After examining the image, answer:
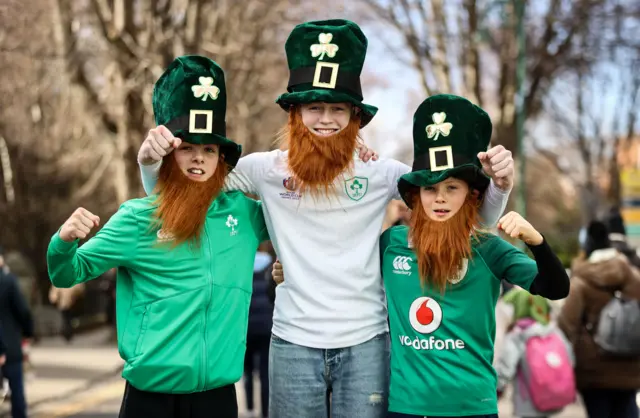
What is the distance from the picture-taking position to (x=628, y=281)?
6.98m

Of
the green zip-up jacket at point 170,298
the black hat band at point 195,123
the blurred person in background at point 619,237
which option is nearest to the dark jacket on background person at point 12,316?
the blurred person in background at point 619,237

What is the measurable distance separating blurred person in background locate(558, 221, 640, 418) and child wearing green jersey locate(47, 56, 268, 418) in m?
3.27

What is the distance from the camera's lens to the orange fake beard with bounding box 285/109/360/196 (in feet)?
14.8

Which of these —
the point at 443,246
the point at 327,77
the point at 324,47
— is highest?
the point at 324,47

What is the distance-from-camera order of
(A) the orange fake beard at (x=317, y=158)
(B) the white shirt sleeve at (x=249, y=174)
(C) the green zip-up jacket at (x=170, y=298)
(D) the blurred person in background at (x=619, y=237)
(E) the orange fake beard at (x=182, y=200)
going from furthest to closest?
(D) the blurred person in background at (x=619, y=237) < (B) the white shirt sleeve at (x=249, y=174) < (A) the orange fake beard at (x=317, y=158) < (E) the orange fake beard at (x=182, y=200) < (C) the green zip-up jacket at (x=170, y=298)

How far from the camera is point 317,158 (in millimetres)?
4516

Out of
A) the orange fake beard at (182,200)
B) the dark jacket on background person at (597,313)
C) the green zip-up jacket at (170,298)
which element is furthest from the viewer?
the dark jacket on background person at (597,313)

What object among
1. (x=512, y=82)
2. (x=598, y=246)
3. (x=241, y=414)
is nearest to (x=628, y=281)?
(x=598, y=246)

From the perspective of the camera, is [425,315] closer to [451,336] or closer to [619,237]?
[451,336]

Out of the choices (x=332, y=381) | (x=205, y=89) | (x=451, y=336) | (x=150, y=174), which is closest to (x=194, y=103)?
(x=205, y=89)

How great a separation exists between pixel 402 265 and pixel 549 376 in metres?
3.29

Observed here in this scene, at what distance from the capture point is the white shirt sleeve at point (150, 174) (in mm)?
4395

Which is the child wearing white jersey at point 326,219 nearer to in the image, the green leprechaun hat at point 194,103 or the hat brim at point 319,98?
the hat brim at point 319,98

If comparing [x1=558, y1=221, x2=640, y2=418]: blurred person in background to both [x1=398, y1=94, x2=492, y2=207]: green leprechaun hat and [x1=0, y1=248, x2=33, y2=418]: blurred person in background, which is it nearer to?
[x1=398, y1=94, x2=492, y2=207]: green leprechaun hat
